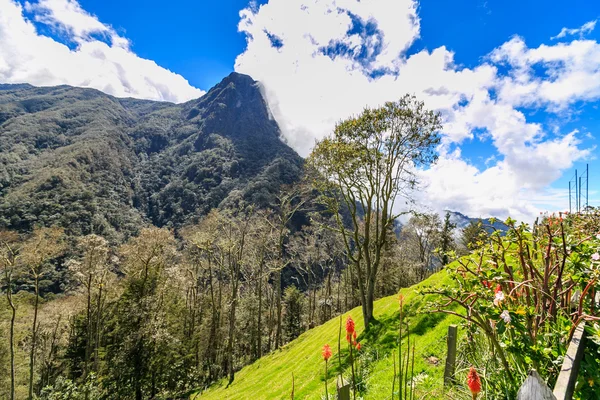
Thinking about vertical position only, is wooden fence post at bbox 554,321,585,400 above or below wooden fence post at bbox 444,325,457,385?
above

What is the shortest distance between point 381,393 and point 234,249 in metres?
22.4

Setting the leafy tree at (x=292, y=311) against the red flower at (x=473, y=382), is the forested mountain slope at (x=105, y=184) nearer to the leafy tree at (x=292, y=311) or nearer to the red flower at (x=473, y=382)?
the leafy tree at (x=292, y=311)

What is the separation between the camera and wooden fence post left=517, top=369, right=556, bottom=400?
5.18ft

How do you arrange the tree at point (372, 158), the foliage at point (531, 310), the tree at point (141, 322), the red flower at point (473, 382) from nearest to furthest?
the red flower at point (473, 382)
the foliage at point (531, 310)
the tree at point (372, 158)
the tree at point (141, 322)

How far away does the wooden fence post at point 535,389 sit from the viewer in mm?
1579

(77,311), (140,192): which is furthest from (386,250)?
(140,192)

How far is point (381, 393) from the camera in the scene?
7.41m

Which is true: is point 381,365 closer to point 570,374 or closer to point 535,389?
point 570,374

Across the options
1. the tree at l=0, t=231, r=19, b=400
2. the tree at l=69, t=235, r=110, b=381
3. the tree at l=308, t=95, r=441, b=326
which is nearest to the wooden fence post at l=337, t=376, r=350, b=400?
the tree at l=308, t=95, r=441, b=326

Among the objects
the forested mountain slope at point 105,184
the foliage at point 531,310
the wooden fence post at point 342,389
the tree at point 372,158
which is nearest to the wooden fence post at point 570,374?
the foliage at point 531,310

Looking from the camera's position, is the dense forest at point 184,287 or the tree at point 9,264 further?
the tree at point 9,264

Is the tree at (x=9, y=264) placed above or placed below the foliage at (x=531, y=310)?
below

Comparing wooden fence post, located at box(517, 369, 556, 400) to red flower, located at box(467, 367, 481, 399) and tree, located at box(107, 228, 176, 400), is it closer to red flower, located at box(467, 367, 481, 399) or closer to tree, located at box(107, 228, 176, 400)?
red flower, located at box(467, 367, 481, 399)

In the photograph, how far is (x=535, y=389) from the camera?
5.25ft
